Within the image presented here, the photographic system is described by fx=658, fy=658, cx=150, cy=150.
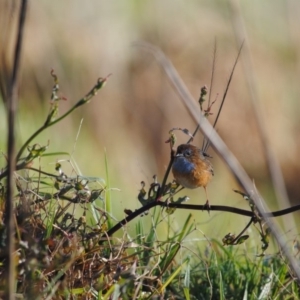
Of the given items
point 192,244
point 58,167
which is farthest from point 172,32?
point 58,167

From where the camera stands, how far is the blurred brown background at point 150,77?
4.69 meters

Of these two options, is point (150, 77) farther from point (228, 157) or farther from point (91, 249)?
point (228, 157)

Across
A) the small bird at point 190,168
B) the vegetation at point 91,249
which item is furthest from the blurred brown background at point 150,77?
the vegetation at point 91,249

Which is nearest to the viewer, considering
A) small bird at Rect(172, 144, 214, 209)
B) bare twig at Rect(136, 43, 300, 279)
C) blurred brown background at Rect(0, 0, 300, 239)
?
bare twig at Rect(136, 43, 300, 279)

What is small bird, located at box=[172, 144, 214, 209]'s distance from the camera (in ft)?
6.20

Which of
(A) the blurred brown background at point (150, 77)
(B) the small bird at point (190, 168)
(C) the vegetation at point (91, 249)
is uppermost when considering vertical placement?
(A) the blurred brown background at point (150, 77)

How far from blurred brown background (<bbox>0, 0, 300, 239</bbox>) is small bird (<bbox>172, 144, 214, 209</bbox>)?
6.69 ft

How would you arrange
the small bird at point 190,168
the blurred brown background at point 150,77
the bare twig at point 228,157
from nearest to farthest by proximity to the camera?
the bare twig at point 228,157, the small bird at point 190,168, the blurred brown background at point 150,77

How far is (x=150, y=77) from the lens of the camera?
548 cm

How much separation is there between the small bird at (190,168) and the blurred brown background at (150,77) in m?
2.04

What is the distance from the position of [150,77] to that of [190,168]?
3621 millimetres

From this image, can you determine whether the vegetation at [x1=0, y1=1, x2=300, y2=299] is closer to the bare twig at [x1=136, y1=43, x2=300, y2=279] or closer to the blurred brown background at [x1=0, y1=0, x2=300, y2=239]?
the bare twig at [x1=136, y1=43, x2=300, y2=279]

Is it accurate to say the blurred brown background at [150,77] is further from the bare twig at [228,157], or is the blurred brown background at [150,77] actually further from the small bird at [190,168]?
the bare twig at [228,157]

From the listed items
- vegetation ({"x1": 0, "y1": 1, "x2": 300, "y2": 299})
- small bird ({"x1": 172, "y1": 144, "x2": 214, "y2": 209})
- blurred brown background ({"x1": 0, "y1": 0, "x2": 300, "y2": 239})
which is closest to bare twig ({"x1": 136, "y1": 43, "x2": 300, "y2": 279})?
vegetation ({"x1": 0, "y1": 1, "x2": 300, "y2": 299})
